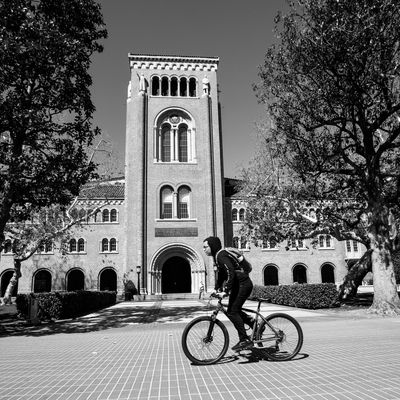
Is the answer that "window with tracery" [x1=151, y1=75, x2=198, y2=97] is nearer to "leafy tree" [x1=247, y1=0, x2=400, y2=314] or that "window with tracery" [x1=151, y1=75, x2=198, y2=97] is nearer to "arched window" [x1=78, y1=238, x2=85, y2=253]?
"arched window" [x1=78, y1=238, x2=85, y2=253]

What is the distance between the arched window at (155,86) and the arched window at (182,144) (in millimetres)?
Answer: 4198

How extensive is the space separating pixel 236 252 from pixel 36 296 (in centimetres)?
1122

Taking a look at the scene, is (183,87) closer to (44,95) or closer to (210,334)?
(44,95)

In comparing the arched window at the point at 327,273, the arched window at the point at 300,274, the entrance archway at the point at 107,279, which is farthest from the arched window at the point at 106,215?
the arched window at the point at 327,273

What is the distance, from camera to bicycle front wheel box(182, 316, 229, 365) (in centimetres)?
551

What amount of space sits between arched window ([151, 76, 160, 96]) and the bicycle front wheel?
1295 inches

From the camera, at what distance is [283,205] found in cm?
2169

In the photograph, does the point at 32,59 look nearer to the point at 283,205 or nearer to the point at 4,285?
the point at 283,205

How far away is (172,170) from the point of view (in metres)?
33.9

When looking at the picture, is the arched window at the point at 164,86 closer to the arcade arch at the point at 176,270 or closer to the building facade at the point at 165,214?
the building facade at the point at 165,214

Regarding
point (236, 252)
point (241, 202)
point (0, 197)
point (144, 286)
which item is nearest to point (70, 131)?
point (0, 197)

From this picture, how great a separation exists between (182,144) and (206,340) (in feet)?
101

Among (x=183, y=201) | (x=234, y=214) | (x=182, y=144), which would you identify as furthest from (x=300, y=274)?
(x=182, y=144)

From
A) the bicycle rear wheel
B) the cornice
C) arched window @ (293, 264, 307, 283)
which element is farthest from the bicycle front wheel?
Answer: arched window @ (293, 264, 307, 283)
